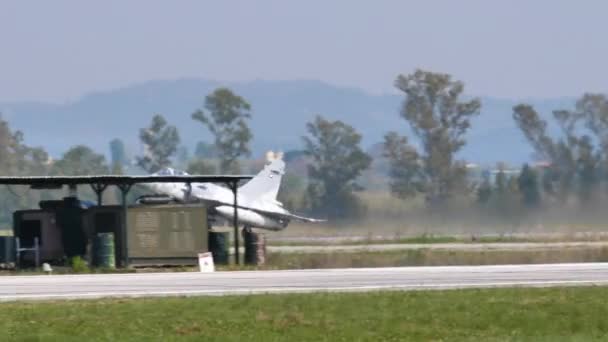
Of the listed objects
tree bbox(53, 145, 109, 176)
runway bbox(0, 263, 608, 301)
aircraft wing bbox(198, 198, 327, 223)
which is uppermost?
tree bbox(53, 145, 109, 176)

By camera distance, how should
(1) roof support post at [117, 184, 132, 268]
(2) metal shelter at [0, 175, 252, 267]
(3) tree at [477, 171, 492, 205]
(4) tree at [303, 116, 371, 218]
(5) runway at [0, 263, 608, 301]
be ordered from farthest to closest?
(4) tree at [303, 116, 371, 218], (3) tree at [477, 171, 492, 205], (1) roof support post at [117, 184, 132, 268], (2) metal shelter at [0, 175, 252, 267], (5) runway at [0, 263, 608, 301]

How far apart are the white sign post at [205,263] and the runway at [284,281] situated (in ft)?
10.8

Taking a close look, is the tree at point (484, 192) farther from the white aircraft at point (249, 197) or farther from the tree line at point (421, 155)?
the white aircraft at point (249, 197)

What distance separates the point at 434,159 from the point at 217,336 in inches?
3173

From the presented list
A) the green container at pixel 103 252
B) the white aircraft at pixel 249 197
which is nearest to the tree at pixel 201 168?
the white aircraft at pixel 249 197

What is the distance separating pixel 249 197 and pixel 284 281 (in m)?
38.9

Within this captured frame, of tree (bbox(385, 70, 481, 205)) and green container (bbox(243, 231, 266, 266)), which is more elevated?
tree (bbox(385, 70, 481, 205))

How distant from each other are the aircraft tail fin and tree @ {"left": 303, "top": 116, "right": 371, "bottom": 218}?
1599 centimetres

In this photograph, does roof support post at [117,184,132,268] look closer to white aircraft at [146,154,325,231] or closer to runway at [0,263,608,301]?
runway at [0,263,608,301]

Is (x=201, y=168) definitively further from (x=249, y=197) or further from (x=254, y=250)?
(x=254, y=250)

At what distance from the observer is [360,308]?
26.2m

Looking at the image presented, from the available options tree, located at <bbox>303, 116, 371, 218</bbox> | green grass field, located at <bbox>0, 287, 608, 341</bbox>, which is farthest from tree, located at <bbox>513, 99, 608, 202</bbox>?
green grass field, located at <bbox>0, 287, 608, 341</bbox>

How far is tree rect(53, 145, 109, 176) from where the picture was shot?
121 metres

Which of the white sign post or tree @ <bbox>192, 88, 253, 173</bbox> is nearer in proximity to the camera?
the white sign post
